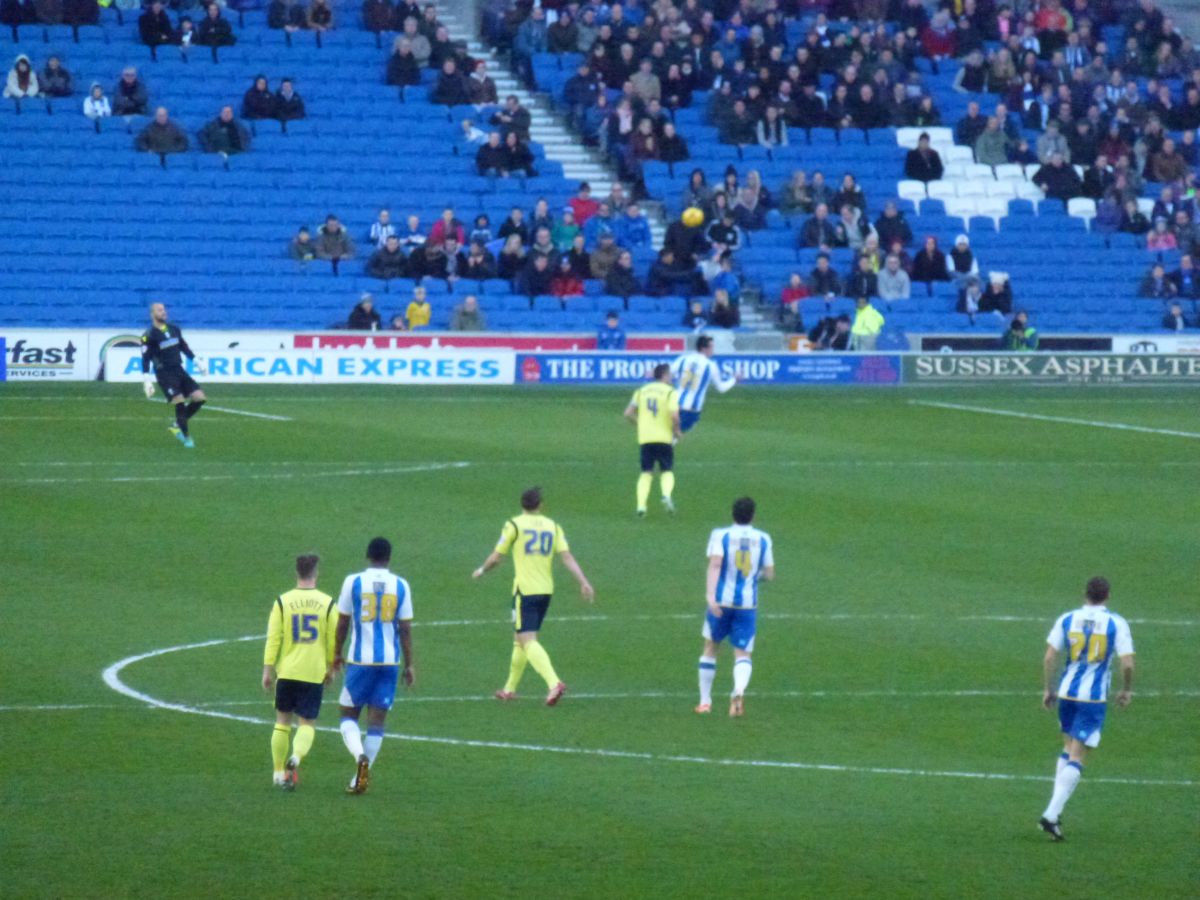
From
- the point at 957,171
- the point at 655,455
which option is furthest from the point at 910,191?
the point at 655,455

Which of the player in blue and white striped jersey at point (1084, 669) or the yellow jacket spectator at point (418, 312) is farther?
the yellow jacket spectator at point (418, 312)

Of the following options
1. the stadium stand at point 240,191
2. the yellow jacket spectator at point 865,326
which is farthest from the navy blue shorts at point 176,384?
the yellow jacket spectator at point 865,326

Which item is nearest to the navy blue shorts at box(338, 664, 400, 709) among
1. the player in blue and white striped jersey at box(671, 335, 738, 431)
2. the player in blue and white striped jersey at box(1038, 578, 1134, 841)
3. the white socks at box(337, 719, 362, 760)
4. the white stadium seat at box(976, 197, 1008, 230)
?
the white socks at box(337, 719, 362, 760)

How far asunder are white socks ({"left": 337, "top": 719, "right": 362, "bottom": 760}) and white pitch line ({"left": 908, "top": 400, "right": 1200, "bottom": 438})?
23557 mm

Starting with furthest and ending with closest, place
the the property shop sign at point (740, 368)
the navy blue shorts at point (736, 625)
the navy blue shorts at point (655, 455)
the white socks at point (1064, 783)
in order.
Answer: the the property shop sign at point (740, 368) < the navy blue shorts at point (655, 455) < the navy blue shorts at point (736, 625) < the white socks at point (1064, 783)

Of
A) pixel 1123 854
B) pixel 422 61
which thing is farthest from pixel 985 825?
pixel 422 61

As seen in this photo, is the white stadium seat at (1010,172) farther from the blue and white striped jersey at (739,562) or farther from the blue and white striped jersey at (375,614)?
the blue and white striped jersey at (375,614)

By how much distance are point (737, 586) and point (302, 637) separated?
3.64m

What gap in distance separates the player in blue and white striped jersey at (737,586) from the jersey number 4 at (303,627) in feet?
10.9

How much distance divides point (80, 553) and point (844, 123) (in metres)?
28.8

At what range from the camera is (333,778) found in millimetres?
12156

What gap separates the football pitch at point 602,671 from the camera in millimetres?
10484

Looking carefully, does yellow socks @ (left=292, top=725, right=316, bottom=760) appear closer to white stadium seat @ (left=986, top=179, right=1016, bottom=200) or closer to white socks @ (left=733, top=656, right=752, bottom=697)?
white socks @ (left=733, top=656, right=752, bottom=697)

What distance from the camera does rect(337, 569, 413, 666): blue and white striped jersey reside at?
11617mm
